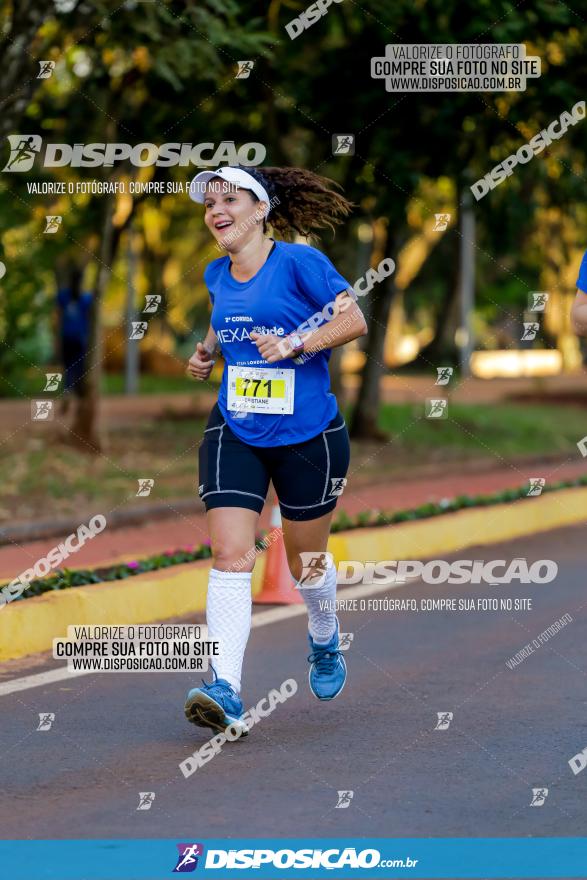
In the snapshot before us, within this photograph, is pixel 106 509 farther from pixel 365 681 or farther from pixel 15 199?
pixel 365 681

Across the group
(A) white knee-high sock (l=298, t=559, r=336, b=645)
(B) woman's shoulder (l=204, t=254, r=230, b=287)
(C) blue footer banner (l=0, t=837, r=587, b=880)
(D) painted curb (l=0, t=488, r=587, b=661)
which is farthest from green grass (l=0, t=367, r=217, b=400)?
(C) blue footer banner (l=0, t=837, r=587, b=880)

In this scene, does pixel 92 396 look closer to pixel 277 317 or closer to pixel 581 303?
pixel 277 317

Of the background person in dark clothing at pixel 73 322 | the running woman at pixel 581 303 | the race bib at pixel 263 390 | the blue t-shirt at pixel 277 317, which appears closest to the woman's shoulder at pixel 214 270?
the blue t-shirt at pixel 277 317

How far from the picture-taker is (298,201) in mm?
7223

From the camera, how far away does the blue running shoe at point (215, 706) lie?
6.50m

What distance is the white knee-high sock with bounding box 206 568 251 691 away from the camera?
659 centimetres

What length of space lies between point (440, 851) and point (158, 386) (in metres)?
26.5

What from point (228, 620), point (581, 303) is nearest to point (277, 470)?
point (228, 620)

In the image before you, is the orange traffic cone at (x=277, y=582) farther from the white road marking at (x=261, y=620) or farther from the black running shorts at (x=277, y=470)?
the black running shorts at (x=277, y=470)

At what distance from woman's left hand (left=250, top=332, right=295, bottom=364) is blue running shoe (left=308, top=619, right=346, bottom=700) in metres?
1.29

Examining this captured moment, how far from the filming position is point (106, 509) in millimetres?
14719

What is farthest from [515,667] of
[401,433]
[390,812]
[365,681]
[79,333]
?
[79,333]

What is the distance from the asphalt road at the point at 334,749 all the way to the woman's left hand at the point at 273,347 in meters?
1.42

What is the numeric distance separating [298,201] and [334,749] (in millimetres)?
2168
